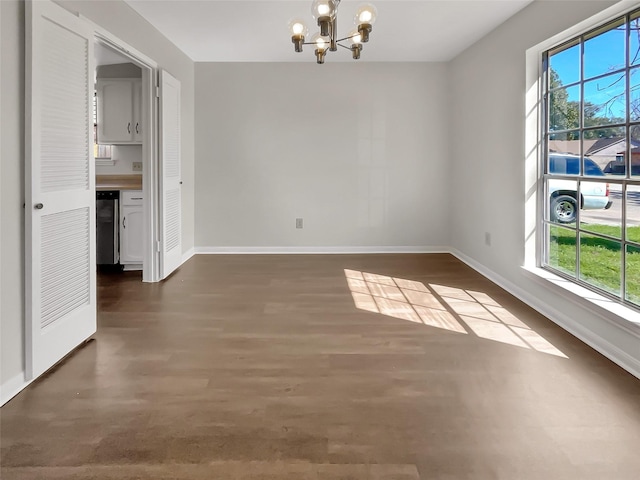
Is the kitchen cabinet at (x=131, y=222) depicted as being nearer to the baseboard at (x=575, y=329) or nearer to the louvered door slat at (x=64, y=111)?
the louvered door slat at (x=64, y=111)

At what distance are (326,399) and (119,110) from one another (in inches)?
175

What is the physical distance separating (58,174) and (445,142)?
4911mm

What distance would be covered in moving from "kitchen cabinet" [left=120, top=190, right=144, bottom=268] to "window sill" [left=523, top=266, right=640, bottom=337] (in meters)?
3.88

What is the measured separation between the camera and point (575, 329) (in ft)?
10.5

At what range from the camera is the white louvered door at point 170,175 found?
4.82 metres

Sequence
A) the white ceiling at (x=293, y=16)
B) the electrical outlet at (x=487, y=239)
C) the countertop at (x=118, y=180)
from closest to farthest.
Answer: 1. the white ceiling at (x=293, y=16)
2. the electrical outlet at (x=487, y=239)
3. the countertop at (x=118, y=180)

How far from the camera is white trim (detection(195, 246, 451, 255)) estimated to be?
6406 millimetres

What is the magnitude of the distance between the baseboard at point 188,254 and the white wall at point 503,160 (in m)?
3.42

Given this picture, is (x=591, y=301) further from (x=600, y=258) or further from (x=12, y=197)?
(x=12, y=197)

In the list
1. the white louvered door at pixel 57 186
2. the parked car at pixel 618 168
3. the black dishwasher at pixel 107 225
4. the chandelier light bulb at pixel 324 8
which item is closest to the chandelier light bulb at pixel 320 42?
the chandelier light bulb at pixel 324 8

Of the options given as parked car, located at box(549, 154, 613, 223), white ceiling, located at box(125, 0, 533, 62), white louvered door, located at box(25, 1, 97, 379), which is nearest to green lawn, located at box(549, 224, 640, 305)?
parked car, located at box(549, 154, 613, 223)

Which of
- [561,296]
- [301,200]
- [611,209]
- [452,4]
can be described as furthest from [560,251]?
[301,200]

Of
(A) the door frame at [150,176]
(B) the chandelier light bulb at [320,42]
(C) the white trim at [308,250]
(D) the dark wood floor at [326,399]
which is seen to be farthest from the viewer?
(C) the white trim at [308,250]

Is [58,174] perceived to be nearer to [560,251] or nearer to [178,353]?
[178,353]
